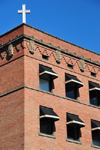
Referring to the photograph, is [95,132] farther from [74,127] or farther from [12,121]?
[12,121]

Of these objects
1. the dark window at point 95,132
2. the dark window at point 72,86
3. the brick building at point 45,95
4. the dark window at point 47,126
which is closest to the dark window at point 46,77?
the brick building at point 45,95

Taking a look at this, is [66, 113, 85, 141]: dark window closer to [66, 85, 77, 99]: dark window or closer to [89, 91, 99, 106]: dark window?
[66, 85, 77, 99]: dark window

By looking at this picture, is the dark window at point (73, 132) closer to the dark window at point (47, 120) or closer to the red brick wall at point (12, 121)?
the dark window at point (47, 120)

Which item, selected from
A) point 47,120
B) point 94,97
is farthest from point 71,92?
point 47,120

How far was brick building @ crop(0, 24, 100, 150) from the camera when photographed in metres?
29.7

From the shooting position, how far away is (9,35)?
33.7 m

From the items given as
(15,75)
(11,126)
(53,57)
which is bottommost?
(11,126)

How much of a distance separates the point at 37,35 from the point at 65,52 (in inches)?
131

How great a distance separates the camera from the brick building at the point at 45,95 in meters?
29.7

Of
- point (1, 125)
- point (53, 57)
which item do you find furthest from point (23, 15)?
point (1, 125)

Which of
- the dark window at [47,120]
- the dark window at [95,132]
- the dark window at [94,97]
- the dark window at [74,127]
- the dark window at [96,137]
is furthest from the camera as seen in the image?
the dark window at [94,97]

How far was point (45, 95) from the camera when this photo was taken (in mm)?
31656

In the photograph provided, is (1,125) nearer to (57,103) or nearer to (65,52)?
(57,103)

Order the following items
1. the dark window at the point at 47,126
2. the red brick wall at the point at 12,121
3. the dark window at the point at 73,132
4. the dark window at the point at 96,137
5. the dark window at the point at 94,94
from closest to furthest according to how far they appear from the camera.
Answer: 1. the red brick wall at the point at 12,121
2. the dark window at the point at 47,126
3. the dark window at the point at 73,132
4. the dark window at the point at 96,137
5. the dark window at the point at 94,94
